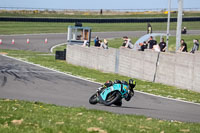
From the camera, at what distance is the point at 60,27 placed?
60.1 metres

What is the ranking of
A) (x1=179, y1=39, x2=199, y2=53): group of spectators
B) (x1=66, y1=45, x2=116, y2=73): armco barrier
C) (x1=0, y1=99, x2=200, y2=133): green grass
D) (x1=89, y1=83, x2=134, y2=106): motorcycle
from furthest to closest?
(x1=66, y1=45, x2=116, y2=73): armco barrier
(x1=179, y1=39, x2=199, y2=53): group of spectators
(x1=89, y1=83, x2=134, y2=106): motorcycle
(x1=0, y1=99, x2=200, y2=133): green grass

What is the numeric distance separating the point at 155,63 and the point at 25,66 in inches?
336

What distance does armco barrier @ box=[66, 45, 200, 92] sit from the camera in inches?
767

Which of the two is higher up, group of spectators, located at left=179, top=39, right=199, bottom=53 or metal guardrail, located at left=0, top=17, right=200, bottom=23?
metal guardrail, located at left=0, top=17, right=200, bottom=23

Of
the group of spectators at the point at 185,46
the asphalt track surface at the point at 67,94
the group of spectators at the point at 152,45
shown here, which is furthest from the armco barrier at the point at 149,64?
the asphalt track surface at the point at 67,94

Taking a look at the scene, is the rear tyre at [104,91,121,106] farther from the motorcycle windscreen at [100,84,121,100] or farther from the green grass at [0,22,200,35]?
the green grass at [0,22,200,35]

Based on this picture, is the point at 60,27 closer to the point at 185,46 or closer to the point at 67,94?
the point at 185,46

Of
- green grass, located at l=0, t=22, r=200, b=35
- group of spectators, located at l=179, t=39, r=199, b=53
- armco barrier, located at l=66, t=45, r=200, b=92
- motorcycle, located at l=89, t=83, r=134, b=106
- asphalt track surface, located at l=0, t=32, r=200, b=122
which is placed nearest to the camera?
motorcycle, located at l=89, t=83, r=134, b=106

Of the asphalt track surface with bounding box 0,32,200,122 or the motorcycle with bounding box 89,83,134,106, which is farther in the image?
the asphalt track surface with bounding box 0,32,200,122

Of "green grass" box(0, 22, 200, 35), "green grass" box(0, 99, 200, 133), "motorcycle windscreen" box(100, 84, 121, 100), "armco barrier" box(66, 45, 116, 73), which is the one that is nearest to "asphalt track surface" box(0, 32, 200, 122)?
"motorcycle windscreen" box(100, 84, 121, 100)

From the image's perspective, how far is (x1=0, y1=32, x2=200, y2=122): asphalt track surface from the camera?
43.3 feet

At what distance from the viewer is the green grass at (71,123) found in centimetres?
783

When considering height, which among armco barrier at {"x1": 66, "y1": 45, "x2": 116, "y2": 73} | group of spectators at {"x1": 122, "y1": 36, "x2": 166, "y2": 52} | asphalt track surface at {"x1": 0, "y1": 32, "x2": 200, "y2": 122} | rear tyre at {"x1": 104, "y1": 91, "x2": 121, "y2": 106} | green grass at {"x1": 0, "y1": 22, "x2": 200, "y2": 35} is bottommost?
asphalt track surface at {"x1": 0, "y1": 32, "x2": 200, "y2": 122}

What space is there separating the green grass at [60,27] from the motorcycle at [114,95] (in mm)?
41213
